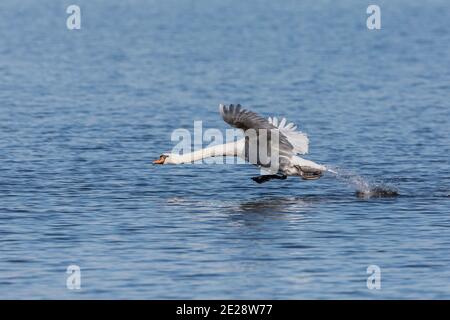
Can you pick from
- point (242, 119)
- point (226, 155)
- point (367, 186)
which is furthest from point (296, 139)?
point (242, 119)

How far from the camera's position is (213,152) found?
23.6 metres

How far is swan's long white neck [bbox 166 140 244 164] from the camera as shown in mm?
23328

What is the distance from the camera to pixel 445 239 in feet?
68.3

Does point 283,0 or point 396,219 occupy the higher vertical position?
point 283,0

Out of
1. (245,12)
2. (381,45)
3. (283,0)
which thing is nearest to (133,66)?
(381,45)

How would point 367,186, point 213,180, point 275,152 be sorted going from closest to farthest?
point 275,152, point 367,186, point 213,180

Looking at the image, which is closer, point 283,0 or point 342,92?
point 342,92

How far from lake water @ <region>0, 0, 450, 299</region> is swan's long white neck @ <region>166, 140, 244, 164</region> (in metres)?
0.86

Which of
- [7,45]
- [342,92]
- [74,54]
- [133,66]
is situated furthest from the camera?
[7,45]

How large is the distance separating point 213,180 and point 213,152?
286 centimetres

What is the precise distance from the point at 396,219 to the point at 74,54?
3736 cm

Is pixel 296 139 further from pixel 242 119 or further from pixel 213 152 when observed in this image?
pixel 242 119

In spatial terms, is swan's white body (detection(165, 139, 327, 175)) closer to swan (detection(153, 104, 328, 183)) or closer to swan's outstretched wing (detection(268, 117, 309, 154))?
swan (detection(153, 104, 328, 183))

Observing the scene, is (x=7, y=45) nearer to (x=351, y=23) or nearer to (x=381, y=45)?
(x=381, y=45)
